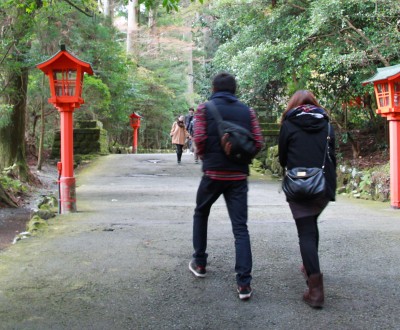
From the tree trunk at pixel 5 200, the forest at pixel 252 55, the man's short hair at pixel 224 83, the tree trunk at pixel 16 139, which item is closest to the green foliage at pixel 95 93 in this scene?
the forest at pixel 252 55

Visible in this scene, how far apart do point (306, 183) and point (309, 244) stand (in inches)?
18.0

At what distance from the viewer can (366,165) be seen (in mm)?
11984

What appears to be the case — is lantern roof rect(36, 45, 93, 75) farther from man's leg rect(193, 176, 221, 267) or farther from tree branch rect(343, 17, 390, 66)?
tree branch rect(343, 17, 390, 66)

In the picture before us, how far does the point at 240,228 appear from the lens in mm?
3768

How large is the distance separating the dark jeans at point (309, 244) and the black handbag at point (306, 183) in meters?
0.18

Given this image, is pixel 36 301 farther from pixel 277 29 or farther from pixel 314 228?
pixel 277 29

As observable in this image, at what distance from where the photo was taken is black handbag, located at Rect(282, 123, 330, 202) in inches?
139

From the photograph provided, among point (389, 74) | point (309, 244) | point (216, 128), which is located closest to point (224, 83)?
point (216, 128)

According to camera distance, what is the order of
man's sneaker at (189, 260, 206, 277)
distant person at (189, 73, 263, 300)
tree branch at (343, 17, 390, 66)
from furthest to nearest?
1. tree branch at (343, 17, 390, 66)
2. man's sneaker at (189, 260, 206, 277)
3. distant person at (189, 73, 263, 300)

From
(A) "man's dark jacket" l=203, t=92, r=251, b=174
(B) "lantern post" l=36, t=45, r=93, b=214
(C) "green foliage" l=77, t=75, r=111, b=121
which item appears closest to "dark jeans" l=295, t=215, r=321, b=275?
(A) "man's dark jacket" l=203, t=92, r=251, b=174

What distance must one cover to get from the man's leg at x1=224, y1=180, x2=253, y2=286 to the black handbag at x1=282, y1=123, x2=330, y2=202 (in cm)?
38

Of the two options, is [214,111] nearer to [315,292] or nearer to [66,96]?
[315,292]

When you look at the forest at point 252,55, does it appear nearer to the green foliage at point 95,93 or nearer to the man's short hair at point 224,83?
the green foliage at point 95,93

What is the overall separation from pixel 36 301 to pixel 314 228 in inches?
84.8
